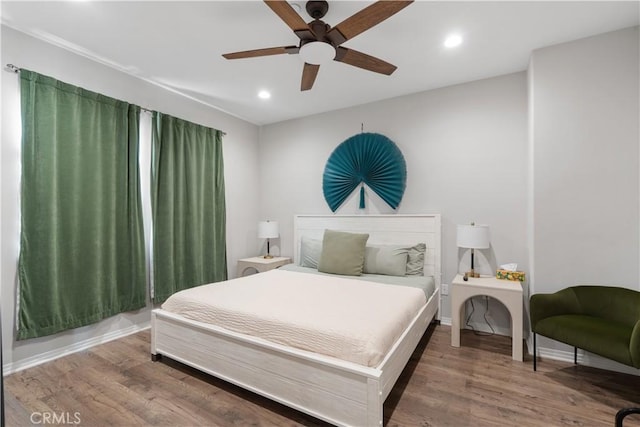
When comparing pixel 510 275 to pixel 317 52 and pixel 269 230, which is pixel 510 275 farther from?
pixel 269 230

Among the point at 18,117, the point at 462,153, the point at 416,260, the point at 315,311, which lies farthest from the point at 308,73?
the point at 18,117

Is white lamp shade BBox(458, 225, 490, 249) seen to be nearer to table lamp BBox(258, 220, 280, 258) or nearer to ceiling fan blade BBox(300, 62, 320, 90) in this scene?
ceiling fan blade BBox(300, 62, 320, 90)

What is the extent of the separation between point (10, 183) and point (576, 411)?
4286 millimetres

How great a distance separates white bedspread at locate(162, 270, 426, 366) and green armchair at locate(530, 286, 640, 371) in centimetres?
92

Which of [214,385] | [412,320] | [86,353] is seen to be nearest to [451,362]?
[412,320]

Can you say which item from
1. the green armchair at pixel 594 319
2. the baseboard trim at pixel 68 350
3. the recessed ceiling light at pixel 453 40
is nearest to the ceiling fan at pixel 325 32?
the recessed ceiling light at pixel 453 40

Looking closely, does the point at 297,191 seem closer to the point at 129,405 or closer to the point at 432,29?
the point at 432,29

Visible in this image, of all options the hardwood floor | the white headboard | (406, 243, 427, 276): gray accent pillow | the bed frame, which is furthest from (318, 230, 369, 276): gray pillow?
the hardwood floor

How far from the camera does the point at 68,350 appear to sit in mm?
2725

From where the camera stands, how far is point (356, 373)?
5.59 feet

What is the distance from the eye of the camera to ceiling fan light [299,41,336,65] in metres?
2.11

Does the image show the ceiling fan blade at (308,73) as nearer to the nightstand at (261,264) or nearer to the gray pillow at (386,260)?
the gray pillow at (386,260)

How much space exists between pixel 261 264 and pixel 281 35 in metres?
2.71

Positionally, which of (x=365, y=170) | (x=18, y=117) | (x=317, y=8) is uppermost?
(x=317, y=8)
